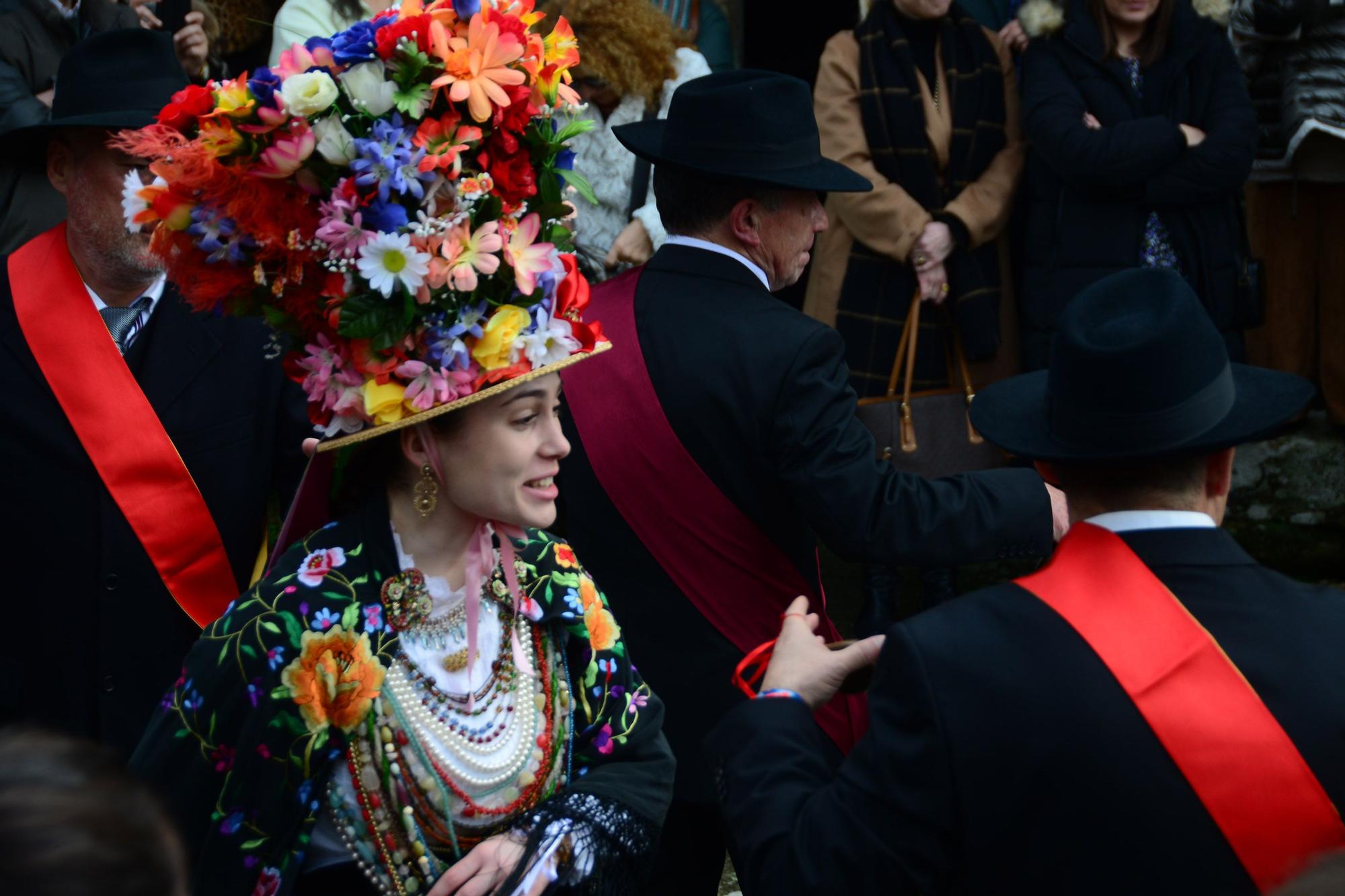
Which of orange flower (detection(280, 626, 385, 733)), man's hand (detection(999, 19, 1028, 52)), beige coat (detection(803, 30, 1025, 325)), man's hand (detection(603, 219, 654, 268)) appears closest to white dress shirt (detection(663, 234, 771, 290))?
orange flower (detection(280, 626, 385, 733))

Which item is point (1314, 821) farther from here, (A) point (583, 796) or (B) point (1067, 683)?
(A) point (583, 796)

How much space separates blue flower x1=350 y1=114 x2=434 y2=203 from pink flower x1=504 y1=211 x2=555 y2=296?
0.58 feet

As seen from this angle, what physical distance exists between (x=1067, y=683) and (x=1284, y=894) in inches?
27.1

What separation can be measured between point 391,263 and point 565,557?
2.13ft

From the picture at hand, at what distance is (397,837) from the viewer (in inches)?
92.7

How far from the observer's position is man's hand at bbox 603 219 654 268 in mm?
5008

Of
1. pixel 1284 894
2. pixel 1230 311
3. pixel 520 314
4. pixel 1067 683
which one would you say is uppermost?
pixel 520 314

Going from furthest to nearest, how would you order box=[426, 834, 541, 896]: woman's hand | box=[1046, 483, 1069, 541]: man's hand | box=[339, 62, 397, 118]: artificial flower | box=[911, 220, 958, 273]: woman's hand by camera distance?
1. box=[911, 220, 958, 273]: woman's hand
2. box=[1046, 483, 1069, 541]: man's hand
3. box=[426, 834, 541, 896]: woman's hand
4. box=[339, 62, 397, 118]: artificial flower

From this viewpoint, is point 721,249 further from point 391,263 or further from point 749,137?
point 391,263

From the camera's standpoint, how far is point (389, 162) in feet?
7.25

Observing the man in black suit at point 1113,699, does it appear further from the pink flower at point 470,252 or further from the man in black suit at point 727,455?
the man in black suit at point 727,455

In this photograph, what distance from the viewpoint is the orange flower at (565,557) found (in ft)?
8.55

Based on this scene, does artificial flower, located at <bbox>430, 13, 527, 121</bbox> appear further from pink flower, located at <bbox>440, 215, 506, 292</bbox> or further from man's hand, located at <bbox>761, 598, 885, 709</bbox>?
man's hand, located at <bbox>761, 598, 885, 709</bbox>

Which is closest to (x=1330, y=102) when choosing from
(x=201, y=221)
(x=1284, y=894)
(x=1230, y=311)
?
(x=1230, y=311)
